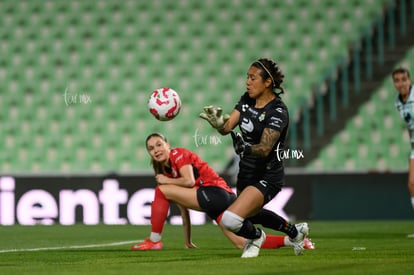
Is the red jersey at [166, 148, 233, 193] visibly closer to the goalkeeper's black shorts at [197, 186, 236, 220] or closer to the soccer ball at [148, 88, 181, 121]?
the goalkeeper's black shorts at [197, 186, 236, 220]

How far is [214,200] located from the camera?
335 inches

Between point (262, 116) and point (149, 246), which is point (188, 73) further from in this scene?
point (262, 116)

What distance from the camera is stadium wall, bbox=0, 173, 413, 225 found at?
595 inches

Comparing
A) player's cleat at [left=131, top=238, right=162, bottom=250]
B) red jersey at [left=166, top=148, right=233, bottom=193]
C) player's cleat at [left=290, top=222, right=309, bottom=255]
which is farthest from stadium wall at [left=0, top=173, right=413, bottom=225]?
player's cleat at [left=290, top=222, right=309, bottom=255]

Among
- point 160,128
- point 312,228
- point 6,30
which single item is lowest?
point 312,228

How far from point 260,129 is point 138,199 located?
26.3 ft

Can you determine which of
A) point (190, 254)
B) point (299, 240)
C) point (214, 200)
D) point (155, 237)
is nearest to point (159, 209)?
point (155, 237)

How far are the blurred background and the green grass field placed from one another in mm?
3975

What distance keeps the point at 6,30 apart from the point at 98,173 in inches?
177

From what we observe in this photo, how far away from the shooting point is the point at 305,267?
21.5 feet

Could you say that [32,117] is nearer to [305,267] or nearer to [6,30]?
[6,30]

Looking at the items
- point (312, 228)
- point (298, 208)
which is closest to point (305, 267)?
point (312, 228)

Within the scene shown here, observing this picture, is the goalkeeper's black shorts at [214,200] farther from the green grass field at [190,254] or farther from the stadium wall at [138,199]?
the stadium wall at [138,199]

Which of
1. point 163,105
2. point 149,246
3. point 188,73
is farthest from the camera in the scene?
point 188,73
